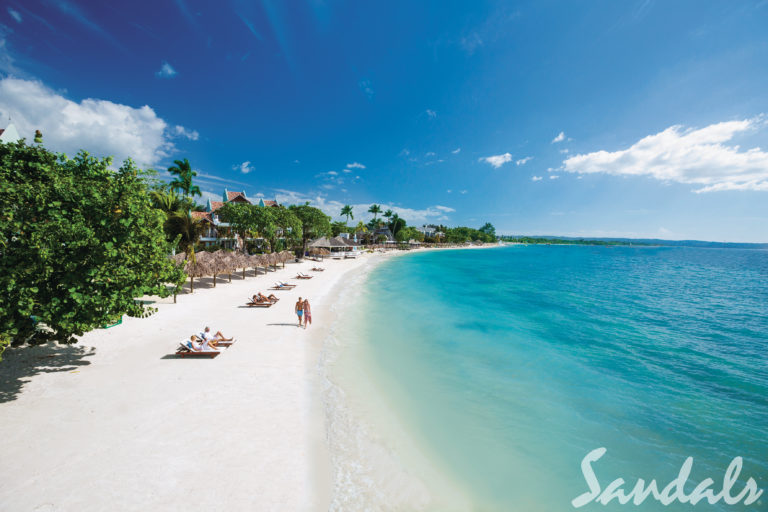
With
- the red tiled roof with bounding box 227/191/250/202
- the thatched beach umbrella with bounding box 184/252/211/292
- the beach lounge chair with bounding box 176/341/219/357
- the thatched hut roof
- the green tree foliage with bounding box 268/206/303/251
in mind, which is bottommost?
the beach lounge chair with bounding box 176/341/219/357

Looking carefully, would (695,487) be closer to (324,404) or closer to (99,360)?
(324,404)

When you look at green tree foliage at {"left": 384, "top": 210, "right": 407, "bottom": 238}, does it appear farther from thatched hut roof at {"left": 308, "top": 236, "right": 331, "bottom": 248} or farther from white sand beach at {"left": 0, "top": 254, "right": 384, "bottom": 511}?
white sand beach at {"left": 0, "top": 254, "right": 384, "bottom": 511}

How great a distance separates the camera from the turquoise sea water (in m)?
6.66

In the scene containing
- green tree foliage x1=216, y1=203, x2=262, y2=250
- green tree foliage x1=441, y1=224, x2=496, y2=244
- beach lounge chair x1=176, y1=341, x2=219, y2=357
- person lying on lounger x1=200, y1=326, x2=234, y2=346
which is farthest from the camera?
green tree foliage x1=441, y1=224, x2=496, y2=244

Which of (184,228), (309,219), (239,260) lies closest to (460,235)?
(309,219)

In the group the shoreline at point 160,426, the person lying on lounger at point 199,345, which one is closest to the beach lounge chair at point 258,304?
the shoreline at point 160,426

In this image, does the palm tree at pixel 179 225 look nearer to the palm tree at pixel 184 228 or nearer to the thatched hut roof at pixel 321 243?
the palm tree at pixel 184 228

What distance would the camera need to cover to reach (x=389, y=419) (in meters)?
7.84

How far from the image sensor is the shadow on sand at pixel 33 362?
736cm

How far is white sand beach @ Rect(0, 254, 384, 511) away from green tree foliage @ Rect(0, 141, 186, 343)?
1894mm

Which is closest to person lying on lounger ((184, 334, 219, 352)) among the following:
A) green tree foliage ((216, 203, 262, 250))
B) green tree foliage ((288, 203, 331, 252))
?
green tree foliage ((216, 203, 262, 250))

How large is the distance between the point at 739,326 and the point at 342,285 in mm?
29613

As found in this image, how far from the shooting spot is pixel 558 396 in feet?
32.3

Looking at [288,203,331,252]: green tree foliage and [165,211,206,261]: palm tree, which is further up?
[288,203,331,252]: green tree foliage
